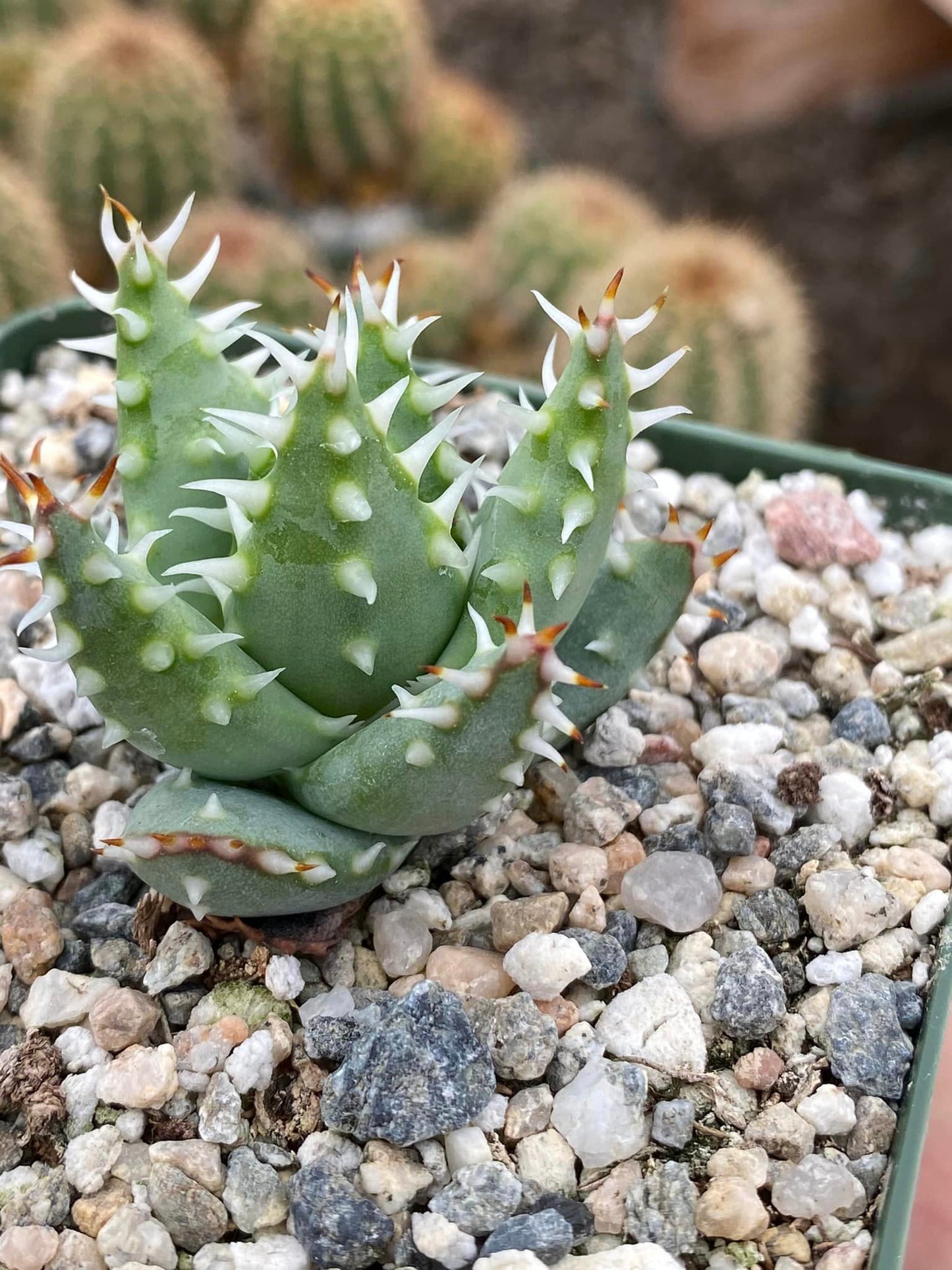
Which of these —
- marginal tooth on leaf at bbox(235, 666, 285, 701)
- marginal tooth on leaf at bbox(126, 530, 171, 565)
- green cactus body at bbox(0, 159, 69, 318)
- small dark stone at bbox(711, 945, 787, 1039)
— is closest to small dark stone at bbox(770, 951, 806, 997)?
small dark stone at bbox(711, 945, 787, 1039)

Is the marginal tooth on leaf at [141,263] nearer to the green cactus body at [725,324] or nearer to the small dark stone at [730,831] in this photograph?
the small dark stone at [730,831]

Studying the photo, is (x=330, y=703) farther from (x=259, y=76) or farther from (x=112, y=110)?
(x=259, y=76)

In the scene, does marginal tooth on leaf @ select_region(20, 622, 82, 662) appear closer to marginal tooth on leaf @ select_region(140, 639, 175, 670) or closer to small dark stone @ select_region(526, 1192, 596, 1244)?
marginal tooth on leaf @ select_region(140, 639, 175, 670)

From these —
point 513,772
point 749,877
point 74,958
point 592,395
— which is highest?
point 592,395

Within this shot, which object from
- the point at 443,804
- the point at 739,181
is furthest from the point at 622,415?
the point at 739,181

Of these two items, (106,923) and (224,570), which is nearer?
(224,570)

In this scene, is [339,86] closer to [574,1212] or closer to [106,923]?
[106,923]

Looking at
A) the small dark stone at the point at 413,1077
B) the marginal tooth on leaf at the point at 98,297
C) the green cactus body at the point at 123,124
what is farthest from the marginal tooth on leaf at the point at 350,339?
the green cactus body at the point at 123,124

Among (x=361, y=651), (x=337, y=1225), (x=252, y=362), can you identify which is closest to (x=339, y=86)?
(x=252, y=362)
